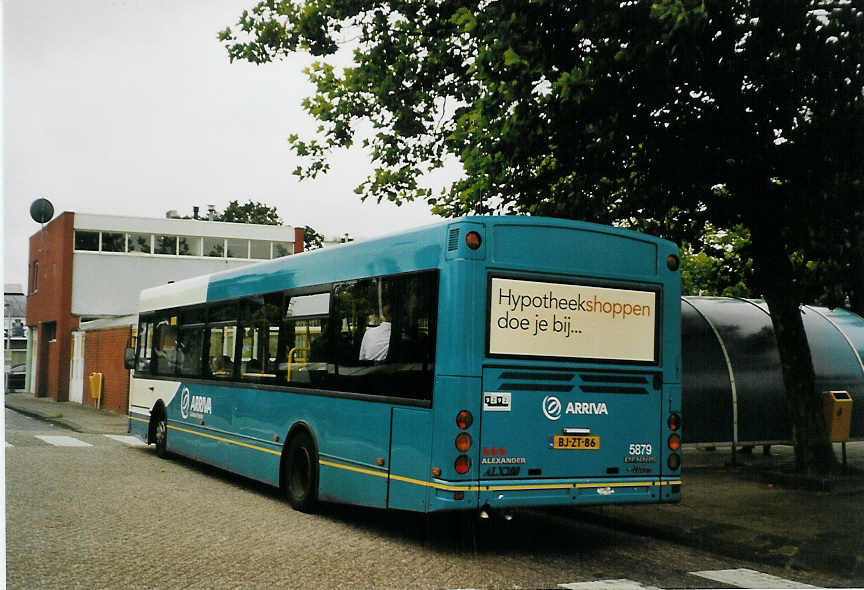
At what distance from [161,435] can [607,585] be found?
407 inches

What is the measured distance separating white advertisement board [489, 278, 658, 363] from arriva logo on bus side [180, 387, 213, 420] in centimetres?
644

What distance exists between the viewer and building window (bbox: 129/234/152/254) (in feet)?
141

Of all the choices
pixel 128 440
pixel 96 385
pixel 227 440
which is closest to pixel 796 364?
pixel 227 440

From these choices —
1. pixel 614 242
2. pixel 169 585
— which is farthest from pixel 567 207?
pixel 169 585

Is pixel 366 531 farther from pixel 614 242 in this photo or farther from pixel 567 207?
pixel 567 207

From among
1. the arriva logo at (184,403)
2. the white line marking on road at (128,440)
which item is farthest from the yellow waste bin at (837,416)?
the white line marking on road at (128,440)

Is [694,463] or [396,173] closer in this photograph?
[694,463]

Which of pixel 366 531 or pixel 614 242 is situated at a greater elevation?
pixel 614 242

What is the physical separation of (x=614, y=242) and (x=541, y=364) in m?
1.41

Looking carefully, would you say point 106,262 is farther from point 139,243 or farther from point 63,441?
point 63,441

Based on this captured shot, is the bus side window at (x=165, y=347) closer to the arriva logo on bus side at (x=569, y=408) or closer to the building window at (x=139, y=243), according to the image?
the arriva logo on bus side at (x=569, y=408)

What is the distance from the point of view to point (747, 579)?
7.87 meters

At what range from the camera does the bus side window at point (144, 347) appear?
1672 centimetres

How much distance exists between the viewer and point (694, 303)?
16.0 meters
